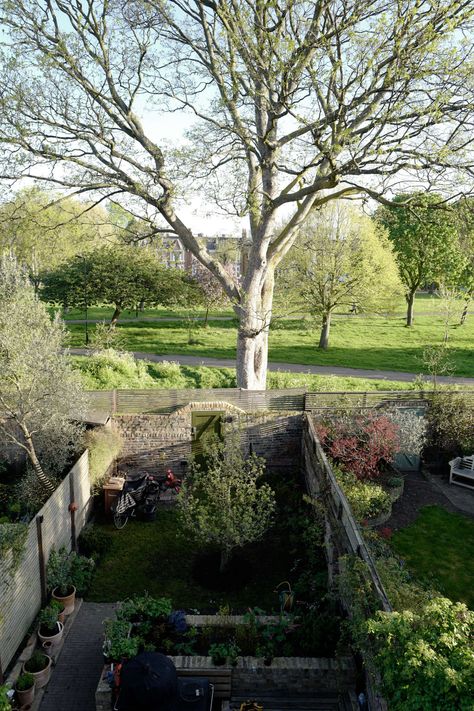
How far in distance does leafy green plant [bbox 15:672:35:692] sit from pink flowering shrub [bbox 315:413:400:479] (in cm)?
797

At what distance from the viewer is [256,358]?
17828 mm

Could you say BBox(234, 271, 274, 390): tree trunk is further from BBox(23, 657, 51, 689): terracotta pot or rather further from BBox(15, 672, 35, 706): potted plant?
BBox(15, 672, 35, 706): potted plant

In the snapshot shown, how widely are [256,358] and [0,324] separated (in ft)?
29.7

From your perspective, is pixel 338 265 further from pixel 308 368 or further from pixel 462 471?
pixel 462 471

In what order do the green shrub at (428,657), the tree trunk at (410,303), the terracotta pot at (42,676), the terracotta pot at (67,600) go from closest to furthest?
the green shrub at (428,657) < the terracotta pot at (42,676) < the terracotta pot at (67,600) < the tree trunk at (410,303)

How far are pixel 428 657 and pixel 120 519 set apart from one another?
8.92 metres

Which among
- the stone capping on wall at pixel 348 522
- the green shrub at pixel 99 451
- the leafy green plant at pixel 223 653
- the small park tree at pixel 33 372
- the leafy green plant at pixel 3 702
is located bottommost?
the leafy green plant at pixel 223 653

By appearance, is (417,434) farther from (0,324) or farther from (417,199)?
(0,324)

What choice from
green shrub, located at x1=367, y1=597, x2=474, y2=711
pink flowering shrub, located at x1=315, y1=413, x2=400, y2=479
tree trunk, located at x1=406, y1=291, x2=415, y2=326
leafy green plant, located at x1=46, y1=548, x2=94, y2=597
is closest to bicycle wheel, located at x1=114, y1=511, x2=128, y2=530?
→ leafy green plant, located at x1=46, y1=548, x2=94, y2=597

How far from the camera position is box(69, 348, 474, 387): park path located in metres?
25.1

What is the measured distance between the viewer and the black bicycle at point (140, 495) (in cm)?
1247

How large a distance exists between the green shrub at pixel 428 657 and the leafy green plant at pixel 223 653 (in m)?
2.72

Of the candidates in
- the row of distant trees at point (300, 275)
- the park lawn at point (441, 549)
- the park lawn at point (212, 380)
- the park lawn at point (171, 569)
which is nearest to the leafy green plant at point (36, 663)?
the park lawn at point (171, 569)

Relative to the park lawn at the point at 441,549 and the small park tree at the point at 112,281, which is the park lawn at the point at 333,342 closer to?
the small park tree at the point at 112,281
